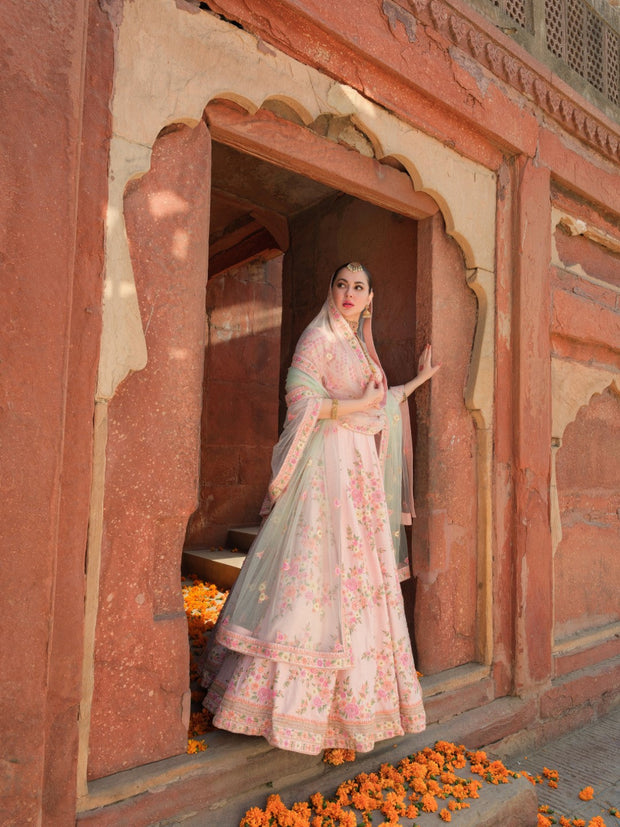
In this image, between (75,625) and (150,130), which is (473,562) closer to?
(75,625)

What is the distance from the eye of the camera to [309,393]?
2.76 meters

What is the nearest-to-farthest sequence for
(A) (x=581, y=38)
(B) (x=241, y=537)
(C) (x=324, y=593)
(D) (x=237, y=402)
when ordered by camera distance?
(C) (x=324, y=593) < (A) (x=581, y=38) < (B) (x=241, y=537) < (D) (x=237, y=402)

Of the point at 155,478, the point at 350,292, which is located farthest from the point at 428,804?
the point at 350,292

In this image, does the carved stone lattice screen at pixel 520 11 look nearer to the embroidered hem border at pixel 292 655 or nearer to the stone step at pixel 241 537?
the embroidered hem border at pixel 292 655

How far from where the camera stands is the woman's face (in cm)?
297

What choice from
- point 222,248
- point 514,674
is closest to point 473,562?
point 514,674

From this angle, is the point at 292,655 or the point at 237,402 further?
the point at 237,402

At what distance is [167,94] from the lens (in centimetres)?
216

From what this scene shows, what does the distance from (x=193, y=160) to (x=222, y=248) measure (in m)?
3.31

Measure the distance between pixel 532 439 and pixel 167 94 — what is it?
8.40 feet

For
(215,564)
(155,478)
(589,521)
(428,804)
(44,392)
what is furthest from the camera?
(215,564)

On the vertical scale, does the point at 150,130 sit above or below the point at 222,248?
below

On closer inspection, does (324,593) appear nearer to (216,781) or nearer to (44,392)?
(216,781)

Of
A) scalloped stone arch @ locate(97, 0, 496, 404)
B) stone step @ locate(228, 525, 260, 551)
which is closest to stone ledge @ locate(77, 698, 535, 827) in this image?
scalloped stone arch @ locate(97, 0, 496, 404)
